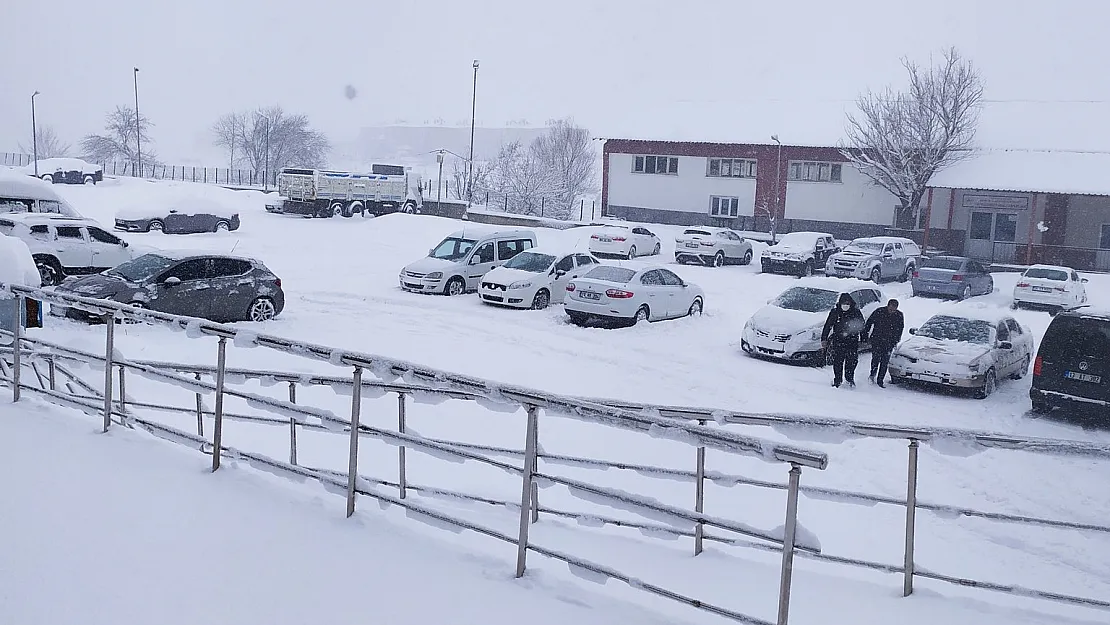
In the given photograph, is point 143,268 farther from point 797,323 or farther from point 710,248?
point 710,248

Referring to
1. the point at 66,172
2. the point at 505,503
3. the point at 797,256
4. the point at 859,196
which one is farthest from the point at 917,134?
the point at 66,172

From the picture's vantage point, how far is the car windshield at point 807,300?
18.2 meters

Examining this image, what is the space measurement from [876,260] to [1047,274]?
559 centimetres

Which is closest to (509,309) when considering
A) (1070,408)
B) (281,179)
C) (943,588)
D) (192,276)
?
(192,276)

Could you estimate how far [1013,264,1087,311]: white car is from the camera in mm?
26656

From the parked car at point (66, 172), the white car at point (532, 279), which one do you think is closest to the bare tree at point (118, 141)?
the parked car at point (66, 172)

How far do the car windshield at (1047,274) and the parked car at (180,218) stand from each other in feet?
96.5

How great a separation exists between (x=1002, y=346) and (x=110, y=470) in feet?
47.4

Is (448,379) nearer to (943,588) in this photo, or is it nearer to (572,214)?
(943,588)

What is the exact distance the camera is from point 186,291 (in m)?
16.9

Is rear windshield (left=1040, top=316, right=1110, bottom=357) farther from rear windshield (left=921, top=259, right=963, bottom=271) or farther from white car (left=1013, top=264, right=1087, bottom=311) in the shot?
rear windshield (left=921, top=259, right=963, bottom=271)

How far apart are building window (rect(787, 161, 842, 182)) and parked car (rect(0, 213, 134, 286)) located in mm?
34065

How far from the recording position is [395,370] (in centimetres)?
471

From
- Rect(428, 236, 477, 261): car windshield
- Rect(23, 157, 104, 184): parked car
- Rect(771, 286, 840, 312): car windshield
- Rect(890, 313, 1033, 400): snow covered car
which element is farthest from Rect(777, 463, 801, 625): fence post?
Rect(23, 157, 104, 184): parked car
